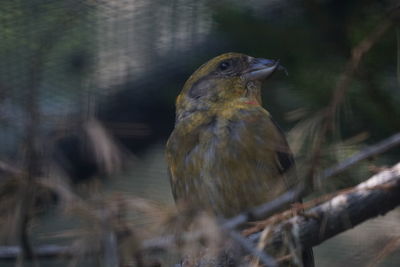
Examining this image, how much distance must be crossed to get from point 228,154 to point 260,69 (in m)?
0.61

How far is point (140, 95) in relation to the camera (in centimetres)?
458

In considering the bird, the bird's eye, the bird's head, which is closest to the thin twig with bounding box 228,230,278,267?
the bird

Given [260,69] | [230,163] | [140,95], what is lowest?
[140,95]

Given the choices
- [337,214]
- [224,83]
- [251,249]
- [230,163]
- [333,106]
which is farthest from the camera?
[224,83]

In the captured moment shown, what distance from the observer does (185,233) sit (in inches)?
87.9

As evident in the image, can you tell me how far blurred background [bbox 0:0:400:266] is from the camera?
8.21 ft

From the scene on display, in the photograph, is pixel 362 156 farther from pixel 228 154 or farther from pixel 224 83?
pixel 224 83

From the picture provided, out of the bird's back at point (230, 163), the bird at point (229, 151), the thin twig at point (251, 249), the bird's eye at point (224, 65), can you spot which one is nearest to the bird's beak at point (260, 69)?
the bird at point (229, 151)

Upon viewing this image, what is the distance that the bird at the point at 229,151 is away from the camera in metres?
3.59

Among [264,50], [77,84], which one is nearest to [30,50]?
[77,84]

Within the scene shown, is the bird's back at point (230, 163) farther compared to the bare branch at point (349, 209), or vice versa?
the bird's back at point (230, 163)

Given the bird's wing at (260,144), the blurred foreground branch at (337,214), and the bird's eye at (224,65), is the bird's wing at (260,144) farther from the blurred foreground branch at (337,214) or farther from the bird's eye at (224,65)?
the blurred foreground branch at (337,214)

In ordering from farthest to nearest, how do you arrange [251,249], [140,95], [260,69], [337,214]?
[140,95], [260,69], [337,214], [251,249]

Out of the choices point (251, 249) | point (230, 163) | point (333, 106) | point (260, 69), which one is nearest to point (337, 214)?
point (333, 106)
